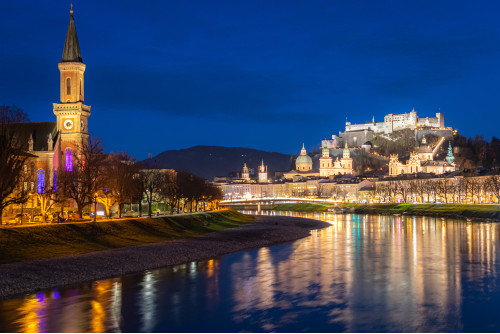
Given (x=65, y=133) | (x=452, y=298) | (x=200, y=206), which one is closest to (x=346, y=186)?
(x=200, y=206)

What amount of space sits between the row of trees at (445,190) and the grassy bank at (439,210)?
7628 mm

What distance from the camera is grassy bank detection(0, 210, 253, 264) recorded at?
32969 millimetres

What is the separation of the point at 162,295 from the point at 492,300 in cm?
1459

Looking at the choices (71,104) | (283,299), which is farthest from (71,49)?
(283,299)

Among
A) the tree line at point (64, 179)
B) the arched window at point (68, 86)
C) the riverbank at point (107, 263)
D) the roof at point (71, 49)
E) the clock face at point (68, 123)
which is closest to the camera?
the riverbank at point (107, 263)

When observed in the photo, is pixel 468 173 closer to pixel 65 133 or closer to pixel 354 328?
pixel 65 133

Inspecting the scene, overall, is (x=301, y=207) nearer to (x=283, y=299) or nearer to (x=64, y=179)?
(x=64, y=179)

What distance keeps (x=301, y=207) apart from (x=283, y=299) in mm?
118612

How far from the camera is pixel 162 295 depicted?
26094mm

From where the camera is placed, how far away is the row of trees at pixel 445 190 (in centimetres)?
10956

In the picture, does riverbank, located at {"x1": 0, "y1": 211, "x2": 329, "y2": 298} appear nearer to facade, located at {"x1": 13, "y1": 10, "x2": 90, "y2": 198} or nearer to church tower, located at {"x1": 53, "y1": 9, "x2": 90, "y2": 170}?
facade, located at {"x1": 13, "y1": 10, "x2": 90, "y2": 198}

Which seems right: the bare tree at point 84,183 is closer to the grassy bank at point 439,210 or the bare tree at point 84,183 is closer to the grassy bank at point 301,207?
the grassy bank at point 439,210

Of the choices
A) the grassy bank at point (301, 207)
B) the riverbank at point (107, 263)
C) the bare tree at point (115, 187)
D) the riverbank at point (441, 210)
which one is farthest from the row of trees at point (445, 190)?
the riverbank at point (107, 263)

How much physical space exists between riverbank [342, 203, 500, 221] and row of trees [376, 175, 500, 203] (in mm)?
7754
